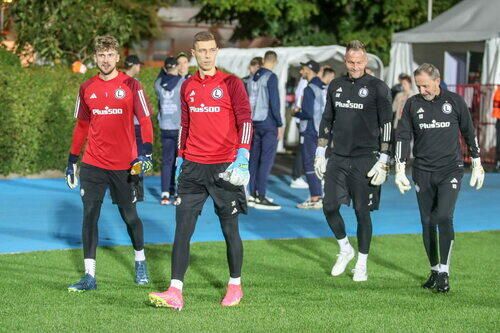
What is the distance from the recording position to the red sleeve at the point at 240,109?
780 centimetres

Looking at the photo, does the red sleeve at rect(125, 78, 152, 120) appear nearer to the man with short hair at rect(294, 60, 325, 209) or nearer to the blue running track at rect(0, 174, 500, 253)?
the blue running track at rect(0, 174, 500, 253)

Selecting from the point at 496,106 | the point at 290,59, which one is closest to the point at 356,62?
the point at 496,106

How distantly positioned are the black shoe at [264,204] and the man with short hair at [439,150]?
596 cm

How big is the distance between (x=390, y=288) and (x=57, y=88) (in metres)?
11.0

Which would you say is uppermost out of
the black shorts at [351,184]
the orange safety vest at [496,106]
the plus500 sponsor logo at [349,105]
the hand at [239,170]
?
the plus500 sponsor logo at [349,105]

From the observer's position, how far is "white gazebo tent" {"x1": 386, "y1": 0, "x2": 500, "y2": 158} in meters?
23.3

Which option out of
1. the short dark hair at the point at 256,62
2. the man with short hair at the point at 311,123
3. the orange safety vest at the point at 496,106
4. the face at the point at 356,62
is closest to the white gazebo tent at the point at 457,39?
the orange safety vest at the point at 496,106

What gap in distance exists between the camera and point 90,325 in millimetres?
7145

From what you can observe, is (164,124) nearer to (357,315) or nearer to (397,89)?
(357,315)

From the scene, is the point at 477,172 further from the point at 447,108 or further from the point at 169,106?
the point at 169,106

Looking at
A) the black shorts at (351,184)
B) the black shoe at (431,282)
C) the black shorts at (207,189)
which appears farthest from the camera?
the black shorts at (351,184)

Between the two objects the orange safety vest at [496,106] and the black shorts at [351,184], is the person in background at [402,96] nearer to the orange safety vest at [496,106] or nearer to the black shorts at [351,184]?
the orange safety vest at [496,106]

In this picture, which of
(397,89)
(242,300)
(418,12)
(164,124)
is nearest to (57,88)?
(164,124)

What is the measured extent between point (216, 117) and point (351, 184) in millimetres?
2113
